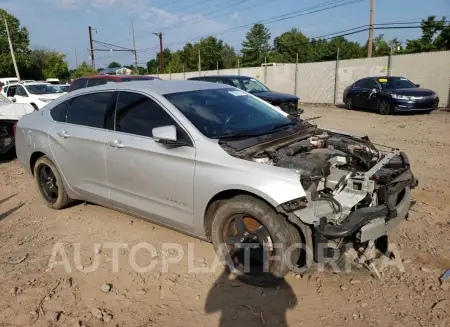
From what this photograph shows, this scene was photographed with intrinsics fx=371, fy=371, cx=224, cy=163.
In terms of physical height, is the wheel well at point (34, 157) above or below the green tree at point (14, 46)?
below

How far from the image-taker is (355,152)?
3676mm

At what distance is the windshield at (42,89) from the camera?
16175 millimetres

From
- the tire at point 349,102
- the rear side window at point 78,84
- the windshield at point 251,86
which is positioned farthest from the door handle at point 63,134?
the tire at point 349,102

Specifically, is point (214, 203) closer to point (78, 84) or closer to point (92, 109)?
point (92, 109)

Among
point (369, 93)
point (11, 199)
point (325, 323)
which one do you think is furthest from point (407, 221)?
point (369, 93)

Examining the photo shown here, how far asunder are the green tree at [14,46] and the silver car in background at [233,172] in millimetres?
52630

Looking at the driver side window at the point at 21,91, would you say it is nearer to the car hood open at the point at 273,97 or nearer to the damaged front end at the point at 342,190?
the car hood open at the point at 273,97

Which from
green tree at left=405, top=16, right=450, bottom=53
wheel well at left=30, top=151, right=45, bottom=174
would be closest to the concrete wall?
wheel well at left=30, top=151, right=45, bottom=174

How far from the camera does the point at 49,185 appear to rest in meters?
5.00

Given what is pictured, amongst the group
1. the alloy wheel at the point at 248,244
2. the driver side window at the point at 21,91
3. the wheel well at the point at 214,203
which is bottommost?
the alloy wheel at the point at 248,244

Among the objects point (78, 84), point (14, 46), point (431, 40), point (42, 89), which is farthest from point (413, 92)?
point (14, 46)

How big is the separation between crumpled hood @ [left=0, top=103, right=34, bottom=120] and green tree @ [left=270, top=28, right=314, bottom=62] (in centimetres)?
5663

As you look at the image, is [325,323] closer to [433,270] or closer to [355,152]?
[433,270]

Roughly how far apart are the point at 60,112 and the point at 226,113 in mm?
2277
